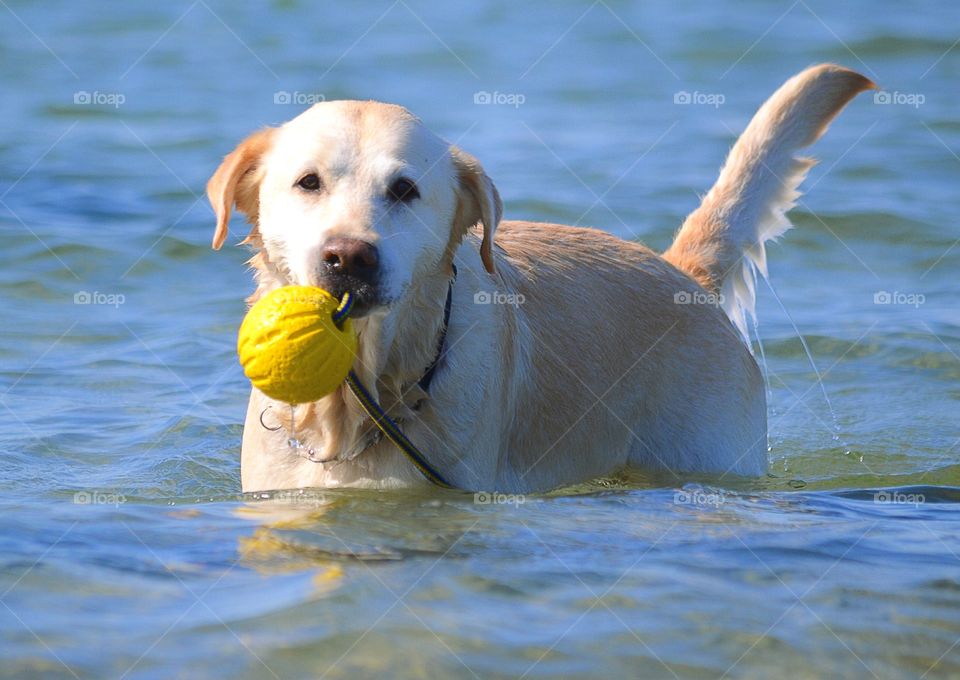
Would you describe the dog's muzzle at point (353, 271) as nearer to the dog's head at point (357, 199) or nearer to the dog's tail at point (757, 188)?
the dog's head at point (357, 199)

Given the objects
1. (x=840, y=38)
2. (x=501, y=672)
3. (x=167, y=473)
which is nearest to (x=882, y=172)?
(x=840, y=38)

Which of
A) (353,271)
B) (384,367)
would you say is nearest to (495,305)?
(384,367)

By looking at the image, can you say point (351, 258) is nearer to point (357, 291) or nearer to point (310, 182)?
point (357, 291)

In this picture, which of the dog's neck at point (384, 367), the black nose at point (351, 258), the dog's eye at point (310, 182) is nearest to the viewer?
the black nose at point (351, 258)

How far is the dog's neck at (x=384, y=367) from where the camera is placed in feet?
A: 15.2

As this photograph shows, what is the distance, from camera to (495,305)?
5.00 meters

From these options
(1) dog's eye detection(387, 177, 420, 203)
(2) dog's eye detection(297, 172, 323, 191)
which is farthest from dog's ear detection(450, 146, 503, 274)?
(2) dog's eye detection(297, 172, 323, 191)

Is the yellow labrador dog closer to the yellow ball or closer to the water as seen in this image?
the yellow ball

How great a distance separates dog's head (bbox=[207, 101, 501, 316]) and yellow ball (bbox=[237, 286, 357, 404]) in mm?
103

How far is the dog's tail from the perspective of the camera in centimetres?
599

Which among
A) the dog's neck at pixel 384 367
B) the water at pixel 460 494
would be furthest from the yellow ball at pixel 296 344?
the water at pixel 460 494

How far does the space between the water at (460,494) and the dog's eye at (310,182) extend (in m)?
1.07

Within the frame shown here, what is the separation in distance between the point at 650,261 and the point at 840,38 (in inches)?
471

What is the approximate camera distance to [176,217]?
10.4m
